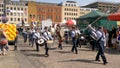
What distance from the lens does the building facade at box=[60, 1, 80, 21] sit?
125m

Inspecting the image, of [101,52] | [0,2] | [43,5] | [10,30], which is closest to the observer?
[101,52]

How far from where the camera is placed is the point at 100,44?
12398 mm

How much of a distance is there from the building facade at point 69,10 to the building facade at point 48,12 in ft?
9.79

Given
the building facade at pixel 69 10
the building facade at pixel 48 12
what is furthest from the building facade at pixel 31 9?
the building facade at pixel 69 10

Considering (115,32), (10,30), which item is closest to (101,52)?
(115,32)

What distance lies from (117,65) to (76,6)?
12007 centimetres

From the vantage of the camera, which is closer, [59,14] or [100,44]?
[100,44]

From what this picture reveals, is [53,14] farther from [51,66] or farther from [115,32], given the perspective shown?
[51,66]

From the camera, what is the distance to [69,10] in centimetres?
12762

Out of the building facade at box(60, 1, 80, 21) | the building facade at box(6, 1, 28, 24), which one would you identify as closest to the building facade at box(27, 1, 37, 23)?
the building facade at box(6, 1, 28, 24)

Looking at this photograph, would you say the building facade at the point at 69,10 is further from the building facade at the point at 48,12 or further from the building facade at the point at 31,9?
the building facade at the point at 31,9

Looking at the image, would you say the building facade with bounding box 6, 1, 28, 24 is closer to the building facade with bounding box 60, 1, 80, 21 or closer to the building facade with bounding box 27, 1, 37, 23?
the building facade with bounding box 27, 1, 37, 23

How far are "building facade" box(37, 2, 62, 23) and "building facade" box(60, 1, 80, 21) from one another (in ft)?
9.79

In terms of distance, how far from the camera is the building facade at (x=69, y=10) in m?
125
